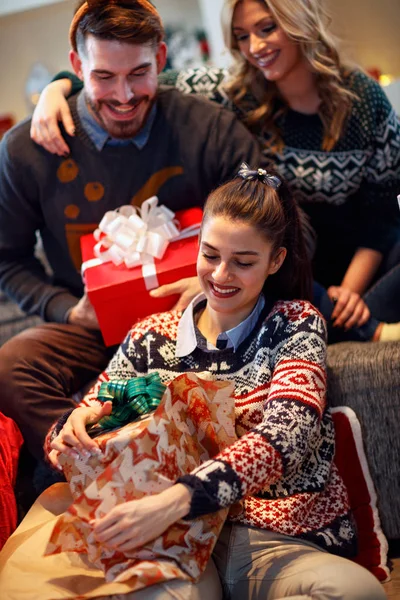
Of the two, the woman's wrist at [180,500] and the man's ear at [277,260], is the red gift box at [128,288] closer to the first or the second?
the man's ear at [277,260]

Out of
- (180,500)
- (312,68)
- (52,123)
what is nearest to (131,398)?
(180,500)

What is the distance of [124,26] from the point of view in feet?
5.61

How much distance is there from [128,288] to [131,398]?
371 mm

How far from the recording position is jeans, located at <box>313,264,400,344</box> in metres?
1.84

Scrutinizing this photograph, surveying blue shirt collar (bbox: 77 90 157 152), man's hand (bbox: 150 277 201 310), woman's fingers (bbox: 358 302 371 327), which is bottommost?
woman's fingers (bbox: 358 302 371 327)

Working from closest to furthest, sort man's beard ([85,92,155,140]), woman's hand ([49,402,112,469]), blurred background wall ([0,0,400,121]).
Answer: woman's hand ([49,402,112,469]) < man's beard ([85,92,155,140]) < blurred background wall ([0,0,400,121])

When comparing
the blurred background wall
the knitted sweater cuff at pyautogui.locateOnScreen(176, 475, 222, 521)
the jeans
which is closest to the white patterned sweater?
the knitted sweater cuff at pyautogui.locateOnScreen(176, 475, 222, 521)

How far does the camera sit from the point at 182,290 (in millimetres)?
1696

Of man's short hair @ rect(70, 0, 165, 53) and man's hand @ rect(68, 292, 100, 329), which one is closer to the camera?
man's short hair @ rect(70, 0, 165, 53)

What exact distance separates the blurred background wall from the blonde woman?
1428mm

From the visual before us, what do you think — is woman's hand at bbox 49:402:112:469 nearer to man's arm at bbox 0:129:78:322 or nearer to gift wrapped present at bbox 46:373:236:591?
gift wrapped present at bbox 46:373:236:591

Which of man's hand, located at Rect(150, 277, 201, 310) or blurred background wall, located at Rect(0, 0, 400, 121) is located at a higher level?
blurred background wall, located at Rect(0, 0, 400, 121)

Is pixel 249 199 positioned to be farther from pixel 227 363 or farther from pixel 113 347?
pixel 113 347

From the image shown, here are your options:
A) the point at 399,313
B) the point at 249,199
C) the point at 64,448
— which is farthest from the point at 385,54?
the point at 64,448
